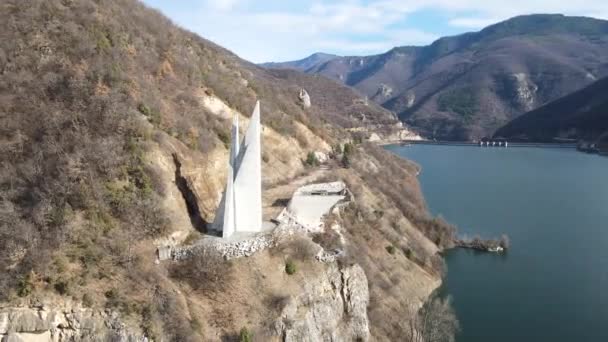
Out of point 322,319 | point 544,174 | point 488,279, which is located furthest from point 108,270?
point 544,174

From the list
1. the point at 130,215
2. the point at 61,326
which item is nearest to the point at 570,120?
the point at 130,215

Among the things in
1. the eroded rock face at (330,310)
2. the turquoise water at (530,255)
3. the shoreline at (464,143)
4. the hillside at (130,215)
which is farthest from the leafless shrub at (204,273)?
the shoreline at (464,143)

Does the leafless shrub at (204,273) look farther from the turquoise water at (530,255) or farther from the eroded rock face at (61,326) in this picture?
the turquoise water at (530,255)

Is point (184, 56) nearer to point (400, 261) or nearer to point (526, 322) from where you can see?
point (400, 261)

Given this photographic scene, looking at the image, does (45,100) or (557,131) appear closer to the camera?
(45,100)

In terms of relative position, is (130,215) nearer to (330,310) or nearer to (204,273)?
(204,273)

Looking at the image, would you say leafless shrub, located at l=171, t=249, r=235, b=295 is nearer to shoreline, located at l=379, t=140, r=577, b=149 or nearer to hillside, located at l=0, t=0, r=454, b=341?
hillside, located at l=0, t=0, r=454, b=341
